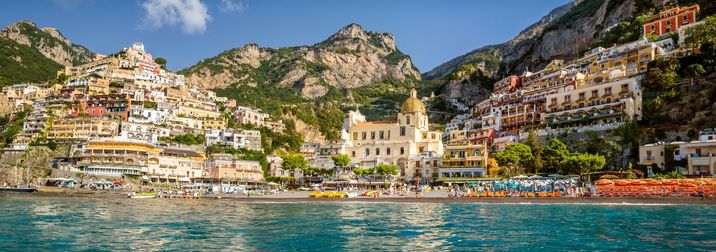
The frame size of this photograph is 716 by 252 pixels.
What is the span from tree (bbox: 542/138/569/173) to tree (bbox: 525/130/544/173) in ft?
2.26

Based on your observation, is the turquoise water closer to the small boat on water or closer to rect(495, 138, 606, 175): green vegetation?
rect(495, 138, 606, 175): green vegetation

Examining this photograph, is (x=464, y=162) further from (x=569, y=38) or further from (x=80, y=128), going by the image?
(x=80, y=128)

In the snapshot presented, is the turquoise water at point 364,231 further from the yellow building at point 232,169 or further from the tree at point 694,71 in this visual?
the yellow building at point 232,169

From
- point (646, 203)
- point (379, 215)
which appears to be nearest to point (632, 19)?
point (646, 203)

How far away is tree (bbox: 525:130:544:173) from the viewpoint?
212ft

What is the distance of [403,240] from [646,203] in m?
28.8

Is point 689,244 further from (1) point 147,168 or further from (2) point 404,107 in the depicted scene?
(1) point 147,168

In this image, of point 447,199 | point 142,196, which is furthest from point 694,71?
point 142,196

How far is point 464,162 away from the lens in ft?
239

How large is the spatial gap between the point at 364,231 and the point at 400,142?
57630 mm

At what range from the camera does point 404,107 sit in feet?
288

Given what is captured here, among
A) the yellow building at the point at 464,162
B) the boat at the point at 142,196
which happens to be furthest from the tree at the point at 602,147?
the boat at the point at 142,196

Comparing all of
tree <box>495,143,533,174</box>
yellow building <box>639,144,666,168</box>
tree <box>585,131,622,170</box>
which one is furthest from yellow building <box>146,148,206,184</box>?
yellow building <box>639,144,666,168</box>

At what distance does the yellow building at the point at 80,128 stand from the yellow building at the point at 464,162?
55.7 metres
